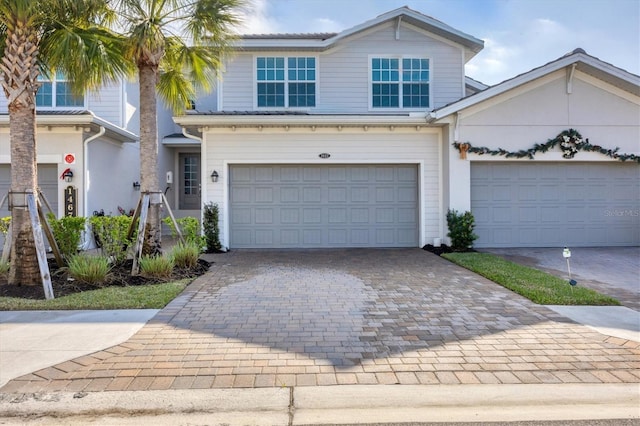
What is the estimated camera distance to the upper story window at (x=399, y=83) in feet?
43.1

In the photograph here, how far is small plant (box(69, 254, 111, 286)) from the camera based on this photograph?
276 inches

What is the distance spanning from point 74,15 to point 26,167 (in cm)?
285

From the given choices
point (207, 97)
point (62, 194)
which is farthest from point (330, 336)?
point (207, 97)

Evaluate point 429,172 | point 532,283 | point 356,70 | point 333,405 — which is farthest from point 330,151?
point 333,405

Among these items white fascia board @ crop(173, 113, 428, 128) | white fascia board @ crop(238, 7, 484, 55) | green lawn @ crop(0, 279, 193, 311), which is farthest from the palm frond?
white fascia board @ crop(238, 7, 484, 55)

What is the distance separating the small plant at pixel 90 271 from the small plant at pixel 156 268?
632 millimetres

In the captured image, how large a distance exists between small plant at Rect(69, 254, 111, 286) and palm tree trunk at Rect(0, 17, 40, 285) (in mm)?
567

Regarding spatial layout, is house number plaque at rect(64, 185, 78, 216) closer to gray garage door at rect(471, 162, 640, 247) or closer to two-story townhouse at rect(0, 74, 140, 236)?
two-story townhouse at rect(0, 74, 140, 236)

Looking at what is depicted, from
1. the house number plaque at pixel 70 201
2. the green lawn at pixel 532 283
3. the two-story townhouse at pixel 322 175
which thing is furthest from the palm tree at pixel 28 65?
the green lawn at pixel 532 283

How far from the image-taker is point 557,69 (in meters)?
10.7

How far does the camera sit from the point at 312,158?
11672mm

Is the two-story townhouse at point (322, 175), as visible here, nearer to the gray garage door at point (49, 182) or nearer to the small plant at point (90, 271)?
the gray garage door at point (49, 182)

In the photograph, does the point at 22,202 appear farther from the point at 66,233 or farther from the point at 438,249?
the point at 438,249

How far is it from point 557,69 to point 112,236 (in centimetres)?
1154
